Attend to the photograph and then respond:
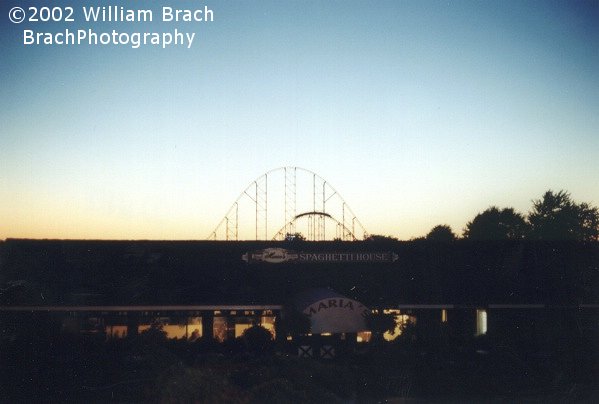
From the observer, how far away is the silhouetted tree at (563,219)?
288 feet

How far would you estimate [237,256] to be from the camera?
28875mm

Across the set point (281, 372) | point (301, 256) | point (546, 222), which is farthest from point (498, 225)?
point (281, 372)

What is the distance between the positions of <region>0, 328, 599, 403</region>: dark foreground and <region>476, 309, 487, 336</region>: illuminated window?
1.64m

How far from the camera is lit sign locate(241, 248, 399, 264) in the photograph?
28.8m

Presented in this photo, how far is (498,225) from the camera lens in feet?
325

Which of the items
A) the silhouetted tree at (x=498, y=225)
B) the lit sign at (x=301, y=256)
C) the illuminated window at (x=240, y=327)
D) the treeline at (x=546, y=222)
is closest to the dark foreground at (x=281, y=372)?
the illuminated window at (x=240, y=327)

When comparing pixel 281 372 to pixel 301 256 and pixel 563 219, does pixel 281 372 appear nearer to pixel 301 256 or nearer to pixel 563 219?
pixel 301 256

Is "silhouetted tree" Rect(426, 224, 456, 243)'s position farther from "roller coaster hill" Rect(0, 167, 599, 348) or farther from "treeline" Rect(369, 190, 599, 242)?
"roller coaster hill" Rect(0, 167, 599, 348)

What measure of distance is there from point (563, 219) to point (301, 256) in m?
72.1

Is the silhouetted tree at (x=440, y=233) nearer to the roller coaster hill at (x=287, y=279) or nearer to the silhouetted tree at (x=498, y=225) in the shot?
the silhouetted tree at (x=498, y=225)

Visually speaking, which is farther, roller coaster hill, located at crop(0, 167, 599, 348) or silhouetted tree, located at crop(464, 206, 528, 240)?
silhouetted tree, located at crop(464, 206, 528, 240)

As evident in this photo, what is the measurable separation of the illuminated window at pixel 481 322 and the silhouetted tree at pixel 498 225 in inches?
2639

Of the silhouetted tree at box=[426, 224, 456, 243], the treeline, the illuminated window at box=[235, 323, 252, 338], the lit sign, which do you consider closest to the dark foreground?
the illuminated window at box=[235, 323, 252, 338]

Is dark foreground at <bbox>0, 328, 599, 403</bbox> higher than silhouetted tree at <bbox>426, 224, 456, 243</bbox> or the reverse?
the reverse
